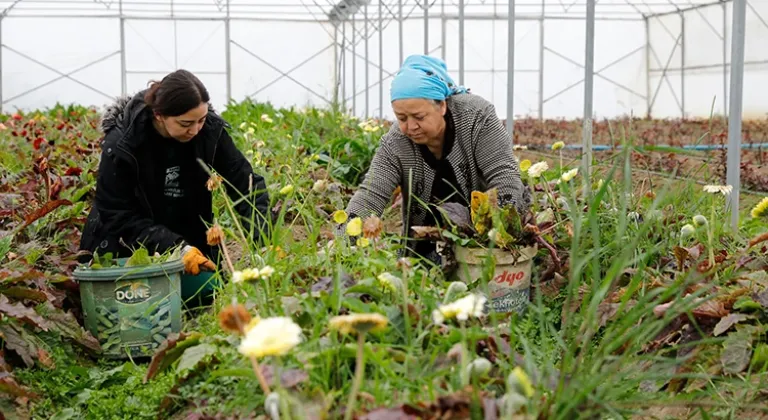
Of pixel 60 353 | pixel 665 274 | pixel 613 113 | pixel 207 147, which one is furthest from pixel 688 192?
pixel 613 113

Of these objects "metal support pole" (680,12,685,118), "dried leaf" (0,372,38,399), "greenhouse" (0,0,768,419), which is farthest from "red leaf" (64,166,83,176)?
"metal support pole" (680,12,685,118)

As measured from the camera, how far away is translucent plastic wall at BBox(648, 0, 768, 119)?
43.9 ft

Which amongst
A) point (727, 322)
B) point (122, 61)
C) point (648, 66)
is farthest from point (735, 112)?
point (122, 61)

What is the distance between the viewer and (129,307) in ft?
9.68

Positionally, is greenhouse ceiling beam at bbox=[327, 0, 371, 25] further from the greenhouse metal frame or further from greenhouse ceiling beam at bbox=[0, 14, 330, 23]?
greenhouse ceiling beam at bbox=[0, 14, 330, 23]

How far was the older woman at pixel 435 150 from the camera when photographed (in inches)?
127

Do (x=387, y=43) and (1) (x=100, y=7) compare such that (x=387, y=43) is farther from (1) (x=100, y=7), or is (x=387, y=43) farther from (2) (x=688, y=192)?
(2) (x=688, y=192)

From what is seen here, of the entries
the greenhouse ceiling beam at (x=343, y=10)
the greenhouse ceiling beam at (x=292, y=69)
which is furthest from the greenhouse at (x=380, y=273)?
the greenhouse ceiling beam at (x=292, y=69)

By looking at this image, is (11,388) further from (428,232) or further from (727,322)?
(727,322)

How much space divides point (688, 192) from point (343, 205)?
2.04 meters

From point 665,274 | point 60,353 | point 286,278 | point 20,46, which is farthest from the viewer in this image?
point 20,46

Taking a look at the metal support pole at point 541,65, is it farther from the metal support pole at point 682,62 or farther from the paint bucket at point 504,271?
the paint bucket at point 504,271

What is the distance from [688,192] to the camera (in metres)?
3.42

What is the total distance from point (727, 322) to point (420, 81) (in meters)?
1.39
